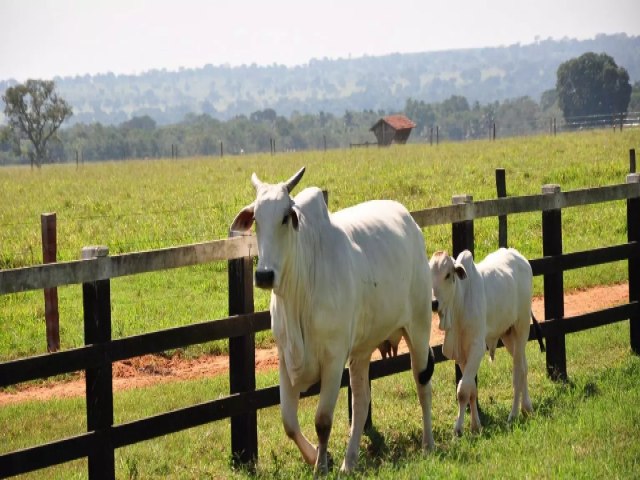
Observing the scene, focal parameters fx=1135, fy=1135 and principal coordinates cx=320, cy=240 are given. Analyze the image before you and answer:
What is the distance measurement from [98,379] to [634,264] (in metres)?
7.10

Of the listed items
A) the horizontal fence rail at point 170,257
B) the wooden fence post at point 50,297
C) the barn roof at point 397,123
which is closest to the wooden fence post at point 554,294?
the horizontal fence rail at point 170,257

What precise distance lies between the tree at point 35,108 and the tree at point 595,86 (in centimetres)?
7564

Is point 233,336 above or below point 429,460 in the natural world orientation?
above

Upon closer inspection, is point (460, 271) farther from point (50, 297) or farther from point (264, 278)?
point (50, 297)

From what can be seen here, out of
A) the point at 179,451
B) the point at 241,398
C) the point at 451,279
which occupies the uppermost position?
the point at 451,279

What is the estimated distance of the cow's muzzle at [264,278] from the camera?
7227 mm

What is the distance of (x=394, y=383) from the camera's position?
1185 cm

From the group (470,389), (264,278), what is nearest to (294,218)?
(264,278)

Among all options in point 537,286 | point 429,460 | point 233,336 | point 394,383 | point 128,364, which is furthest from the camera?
point 537,286

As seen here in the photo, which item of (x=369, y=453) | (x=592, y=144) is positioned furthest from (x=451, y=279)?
(x=592, y=144)

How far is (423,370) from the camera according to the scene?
30.2ft

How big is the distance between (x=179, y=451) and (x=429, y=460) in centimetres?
254

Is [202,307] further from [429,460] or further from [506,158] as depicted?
[506,158]

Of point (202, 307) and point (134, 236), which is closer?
point (202, 307)
